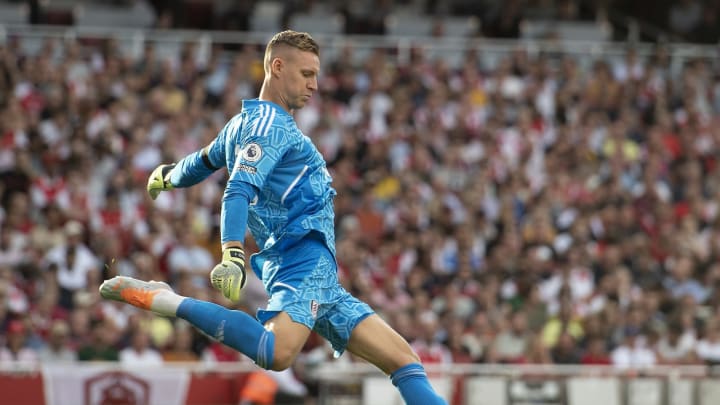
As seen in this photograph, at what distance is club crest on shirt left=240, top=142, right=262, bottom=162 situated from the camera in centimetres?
608

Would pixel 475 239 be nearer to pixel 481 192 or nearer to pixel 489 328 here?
pixel 481 192

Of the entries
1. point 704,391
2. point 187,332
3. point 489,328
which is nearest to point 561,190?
point 489,328

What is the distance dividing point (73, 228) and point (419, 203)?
3.86 metres

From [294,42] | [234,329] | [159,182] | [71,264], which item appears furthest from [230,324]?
[71,264]

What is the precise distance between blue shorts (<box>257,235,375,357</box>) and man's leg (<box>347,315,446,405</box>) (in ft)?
0.17

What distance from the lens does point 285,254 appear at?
637 cm

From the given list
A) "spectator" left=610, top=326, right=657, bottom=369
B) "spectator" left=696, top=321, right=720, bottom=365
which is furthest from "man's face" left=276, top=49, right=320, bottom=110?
"spectator" left=696, top=321, right=720, bottom=365

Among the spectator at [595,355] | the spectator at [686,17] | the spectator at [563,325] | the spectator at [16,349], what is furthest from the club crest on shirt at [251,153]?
the spectator at [686,17]

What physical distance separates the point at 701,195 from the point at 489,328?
4.43 m

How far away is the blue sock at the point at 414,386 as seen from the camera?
6402 millimetres

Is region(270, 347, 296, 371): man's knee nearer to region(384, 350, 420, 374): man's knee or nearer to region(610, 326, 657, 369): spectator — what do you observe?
region(384, 350, 420, 374): man's knee

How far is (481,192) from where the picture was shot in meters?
15.4

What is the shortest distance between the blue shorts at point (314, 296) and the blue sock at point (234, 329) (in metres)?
0.17

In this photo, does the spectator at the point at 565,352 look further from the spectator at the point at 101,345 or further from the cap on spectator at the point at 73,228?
the cap on spectator at the point at 73,228
